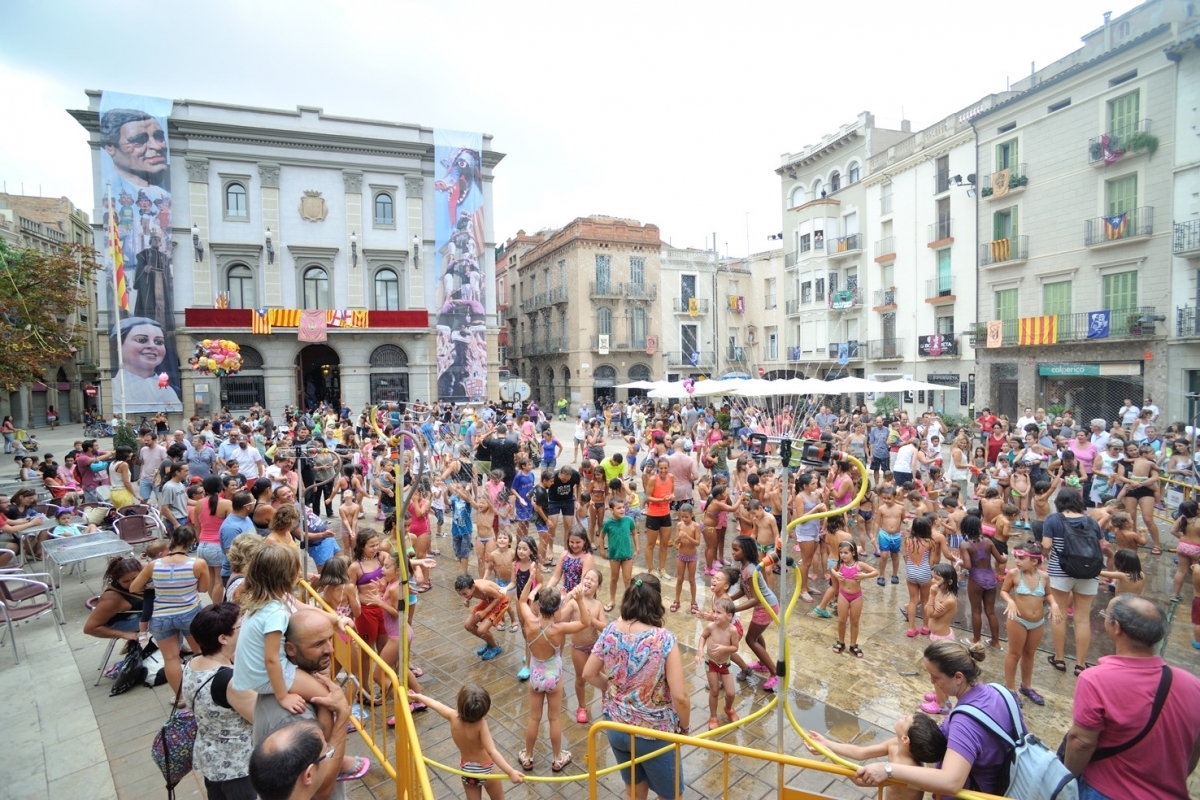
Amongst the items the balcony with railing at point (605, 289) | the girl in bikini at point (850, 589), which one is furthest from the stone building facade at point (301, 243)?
the girl in bikini at point (850, 589)

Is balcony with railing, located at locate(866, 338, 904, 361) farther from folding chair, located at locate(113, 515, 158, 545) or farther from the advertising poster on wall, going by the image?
folding chair, located at locate(113, 515, 158, 545)

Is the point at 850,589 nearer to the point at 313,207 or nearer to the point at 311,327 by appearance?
the point at 311,327

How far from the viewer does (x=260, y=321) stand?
27.2 metres

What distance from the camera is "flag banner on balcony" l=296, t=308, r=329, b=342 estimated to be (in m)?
27.7

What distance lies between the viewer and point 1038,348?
75.4 feet

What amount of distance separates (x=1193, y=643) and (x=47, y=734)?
10.8 meters

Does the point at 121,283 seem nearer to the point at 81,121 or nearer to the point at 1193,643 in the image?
the point at 81,121

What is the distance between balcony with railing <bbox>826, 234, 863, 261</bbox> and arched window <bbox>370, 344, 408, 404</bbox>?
2384cm

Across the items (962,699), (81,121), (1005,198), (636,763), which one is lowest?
(636,763)

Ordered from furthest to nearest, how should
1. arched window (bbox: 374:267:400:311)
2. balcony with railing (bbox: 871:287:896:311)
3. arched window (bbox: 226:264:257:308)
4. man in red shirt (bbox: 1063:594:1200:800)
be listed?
arched window (bbox: 374:267:400:311) → balcony with railing (bbox: 871:287:896:311) → arched window (bbox: 226:264:257:308) → man in red shirt (bbox: 1063:594:1200:800)

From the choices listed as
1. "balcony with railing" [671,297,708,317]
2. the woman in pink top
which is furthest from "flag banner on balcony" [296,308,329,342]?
the woman in pink top

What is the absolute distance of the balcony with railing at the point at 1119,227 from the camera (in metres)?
19.6

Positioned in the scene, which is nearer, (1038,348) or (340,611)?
(340,611)

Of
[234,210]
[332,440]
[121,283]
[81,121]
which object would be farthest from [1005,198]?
[81,121]
